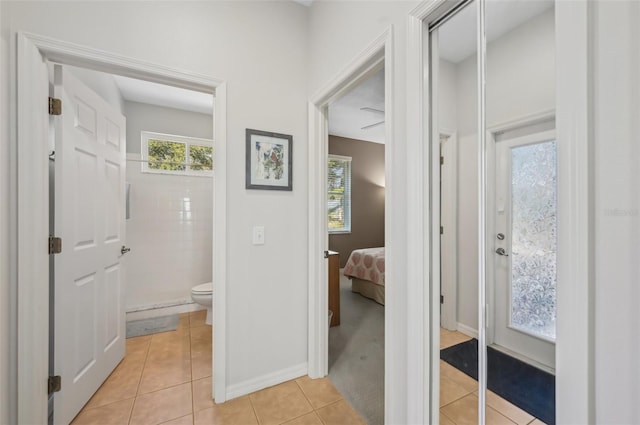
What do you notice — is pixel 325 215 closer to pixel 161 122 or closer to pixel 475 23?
pixel 475 23

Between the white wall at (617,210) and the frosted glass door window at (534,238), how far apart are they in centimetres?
12

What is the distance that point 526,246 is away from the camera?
0.87 m

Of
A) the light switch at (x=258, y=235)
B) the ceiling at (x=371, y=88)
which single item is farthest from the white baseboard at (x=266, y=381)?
the ceiling at (x=371, y=88)

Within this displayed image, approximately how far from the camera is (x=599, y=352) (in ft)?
2.19

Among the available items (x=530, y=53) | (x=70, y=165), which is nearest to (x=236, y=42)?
(x=70, y=165)

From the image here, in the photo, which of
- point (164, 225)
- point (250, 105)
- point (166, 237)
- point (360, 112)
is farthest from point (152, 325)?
point (360, 112)

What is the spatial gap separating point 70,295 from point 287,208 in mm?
1392

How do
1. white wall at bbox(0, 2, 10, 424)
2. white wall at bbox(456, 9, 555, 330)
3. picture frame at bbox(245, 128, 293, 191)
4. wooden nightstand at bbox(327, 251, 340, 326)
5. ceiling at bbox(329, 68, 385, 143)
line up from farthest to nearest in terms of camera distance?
1. ceiling at bbox(329, 68, 385, 143)
2. wooden nightstand at bbox(327, 251, 340, 326)
3. picture frame at bbox(245, 128, 293, 191)
4. white wall at bbox(0, 2, 10, 424)
5. white wall at bbox(456, 9, 555, 330)

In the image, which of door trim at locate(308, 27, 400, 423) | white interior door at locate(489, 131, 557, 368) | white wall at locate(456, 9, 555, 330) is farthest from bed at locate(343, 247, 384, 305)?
white interior door at locate(489, 131, 557, 368)

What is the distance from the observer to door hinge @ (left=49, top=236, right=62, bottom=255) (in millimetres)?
1448

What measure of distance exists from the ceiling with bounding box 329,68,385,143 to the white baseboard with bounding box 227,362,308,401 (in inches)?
100

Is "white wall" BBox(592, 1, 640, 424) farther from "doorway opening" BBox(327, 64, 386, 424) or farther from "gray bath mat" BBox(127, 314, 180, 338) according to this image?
"gray bath mat" BBox(127, 314, 180, 338)

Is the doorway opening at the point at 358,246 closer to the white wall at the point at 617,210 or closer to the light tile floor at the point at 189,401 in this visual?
the light tile floor at the point at 189,401

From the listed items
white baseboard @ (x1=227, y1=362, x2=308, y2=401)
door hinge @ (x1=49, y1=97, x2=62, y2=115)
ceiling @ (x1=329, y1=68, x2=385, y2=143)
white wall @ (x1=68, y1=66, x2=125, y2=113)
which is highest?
ceiling @ (x1=329, y1=68, x2=385, y2=143)
